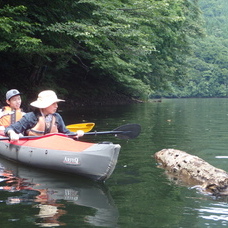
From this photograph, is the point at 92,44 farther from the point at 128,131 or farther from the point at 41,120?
the point at 41,120

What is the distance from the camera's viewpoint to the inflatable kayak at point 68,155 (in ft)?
18.7

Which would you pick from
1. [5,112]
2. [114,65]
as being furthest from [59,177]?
[114,65]

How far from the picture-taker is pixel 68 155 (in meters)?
6.07

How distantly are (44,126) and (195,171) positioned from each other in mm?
2497

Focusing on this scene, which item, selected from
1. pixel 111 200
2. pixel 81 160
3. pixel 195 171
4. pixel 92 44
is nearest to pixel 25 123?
pixel 81 160

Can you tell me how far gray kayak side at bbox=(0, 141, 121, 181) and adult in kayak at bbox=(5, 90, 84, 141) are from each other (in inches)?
12.8

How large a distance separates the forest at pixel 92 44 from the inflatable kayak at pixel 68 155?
18.3ft

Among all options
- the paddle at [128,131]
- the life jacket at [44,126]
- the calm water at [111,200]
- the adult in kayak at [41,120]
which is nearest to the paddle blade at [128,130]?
the paddle at [128,131]

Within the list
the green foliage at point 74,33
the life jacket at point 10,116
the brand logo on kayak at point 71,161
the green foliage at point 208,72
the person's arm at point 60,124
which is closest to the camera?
the brand logo on kayak at point 71,161

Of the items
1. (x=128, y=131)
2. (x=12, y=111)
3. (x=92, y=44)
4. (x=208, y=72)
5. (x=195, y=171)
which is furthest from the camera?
(x=208, y=72)

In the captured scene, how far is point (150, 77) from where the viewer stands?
29.5 metres

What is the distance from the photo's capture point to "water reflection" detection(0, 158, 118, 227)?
14.0 ft

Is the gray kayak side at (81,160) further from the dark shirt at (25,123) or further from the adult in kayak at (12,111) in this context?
the adult in kayak at (12,111)

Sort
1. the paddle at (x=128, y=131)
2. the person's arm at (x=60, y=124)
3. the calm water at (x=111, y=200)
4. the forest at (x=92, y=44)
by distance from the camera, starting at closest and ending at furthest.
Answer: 1. the calm water at (x=111, y=200)
2. the person's arm at (x=60, y=124)
3. the paddle at (x=128, y=131)
4. the forest at (x=92, y=44)
